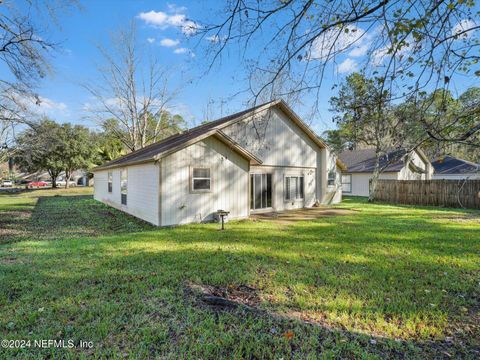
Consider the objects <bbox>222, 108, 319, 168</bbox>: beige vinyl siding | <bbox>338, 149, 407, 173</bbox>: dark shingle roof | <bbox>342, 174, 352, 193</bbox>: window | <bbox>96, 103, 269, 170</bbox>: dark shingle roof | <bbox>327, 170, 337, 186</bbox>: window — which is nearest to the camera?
<bbox>96, 103, 269, 170</bbox>: dark shingle roof

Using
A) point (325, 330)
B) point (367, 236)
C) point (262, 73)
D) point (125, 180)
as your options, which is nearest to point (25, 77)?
point (125, 180)

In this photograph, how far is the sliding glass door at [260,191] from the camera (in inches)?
A: 540

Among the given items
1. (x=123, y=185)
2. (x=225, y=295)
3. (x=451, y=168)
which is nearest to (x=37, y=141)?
(x=123, y=185)

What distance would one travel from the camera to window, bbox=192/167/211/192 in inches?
422

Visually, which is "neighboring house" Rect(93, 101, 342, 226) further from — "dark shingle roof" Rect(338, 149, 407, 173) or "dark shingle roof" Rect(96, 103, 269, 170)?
"dark shingle roof" Rect(338, 149, 407, 173)

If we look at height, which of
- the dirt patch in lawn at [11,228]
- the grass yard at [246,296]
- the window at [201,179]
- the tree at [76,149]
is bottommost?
the grass yard at [246,296]

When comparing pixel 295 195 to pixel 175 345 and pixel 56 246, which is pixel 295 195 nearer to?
pixel 56 246

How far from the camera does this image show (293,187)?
618 inches

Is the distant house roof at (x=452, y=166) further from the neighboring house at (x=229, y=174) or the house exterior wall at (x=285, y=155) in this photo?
the neighboring house at (x=229, y=174)

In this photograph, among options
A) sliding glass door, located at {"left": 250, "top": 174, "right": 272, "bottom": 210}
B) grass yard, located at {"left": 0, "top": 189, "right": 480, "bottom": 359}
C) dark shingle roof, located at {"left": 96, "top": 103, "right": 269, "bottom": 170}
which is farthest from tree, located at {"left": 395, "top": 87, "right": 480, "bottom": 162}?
sliding glass door, located at {"left": 250, "top": 174, "right": 272, "bottom": 210}

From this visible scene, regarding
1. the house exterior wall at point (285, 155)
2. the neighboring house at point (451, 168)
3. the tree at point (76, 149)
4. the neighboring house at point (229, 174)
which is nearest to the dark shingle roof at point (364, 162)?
the neighboring house at point (451, 168)

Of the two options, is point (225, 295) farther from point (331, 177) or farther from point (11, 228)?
point (331, 177)

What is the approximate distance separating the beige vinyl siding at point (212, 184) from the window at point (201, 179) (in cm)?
17

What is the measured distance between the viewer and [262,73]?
4043 millimetres
